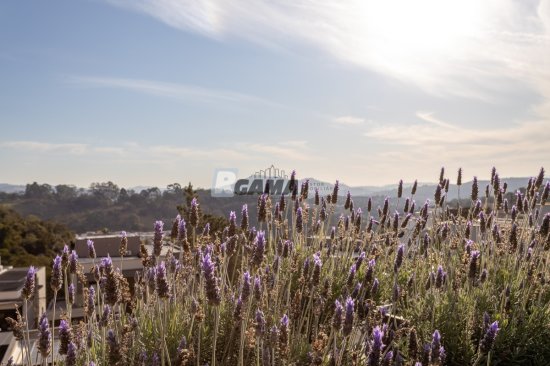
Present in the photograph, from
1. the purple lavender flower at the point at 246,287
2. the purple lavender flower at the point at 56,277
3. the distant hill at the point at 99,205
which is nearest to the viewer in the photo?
the purple lavender flower at the point at 246,287

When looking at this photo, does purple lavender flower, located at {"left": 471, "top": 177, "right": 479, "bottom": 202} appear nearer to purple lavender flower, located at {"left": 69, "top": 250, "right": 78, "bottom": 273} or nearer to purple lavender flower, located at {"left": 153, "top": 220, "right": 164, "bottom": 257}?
purple lavender flower, located at {"left": 153, "top": 220, "right": 164, "bottom": 257}

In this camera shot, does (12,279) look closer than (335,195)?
No

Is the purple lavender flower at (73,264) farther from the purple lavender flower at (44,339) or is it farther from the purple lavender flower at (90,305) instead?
the purple lavender flower at (44,339)

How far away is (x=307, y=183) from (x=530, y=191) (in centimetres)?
236

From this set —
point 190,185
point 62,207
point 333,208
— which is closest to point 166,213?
point 62,207

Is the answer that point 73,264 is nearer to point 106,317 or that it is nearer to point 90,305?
point 90,305

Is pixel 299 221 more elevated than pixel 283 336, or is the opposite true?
pixel 299 221

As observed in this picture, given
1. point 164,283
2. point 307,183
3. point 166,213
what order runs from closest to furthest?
point 164,283 < point 307,183 < point 166,213

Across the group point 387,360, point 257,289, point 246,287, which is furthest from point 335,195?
point 387,360

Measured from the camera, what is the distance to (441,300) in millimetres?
4301

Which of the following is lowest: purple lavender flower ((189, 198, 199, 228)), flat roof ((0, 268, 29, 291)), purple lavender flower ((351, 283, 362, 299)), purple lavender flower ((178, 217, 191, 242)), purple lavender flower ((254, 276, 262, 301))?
flat roof ((0, 268, 29, 291))

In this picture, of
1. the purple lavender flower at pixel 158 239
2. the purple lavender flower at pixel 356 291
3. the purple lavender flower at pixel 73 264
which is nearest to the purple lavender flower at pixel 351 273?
the purple lavender flower at pixel 356 291

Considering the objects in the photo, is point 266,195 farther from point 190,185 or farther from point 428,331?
point 190,185

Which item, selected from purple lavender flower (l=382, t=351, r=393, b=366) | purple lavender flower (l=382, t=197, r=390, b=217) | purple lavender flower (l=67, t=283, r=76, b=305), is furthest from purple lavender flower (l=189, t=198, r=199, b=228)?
purple lavender flower (l=382, t=197, r=390, b=217)
